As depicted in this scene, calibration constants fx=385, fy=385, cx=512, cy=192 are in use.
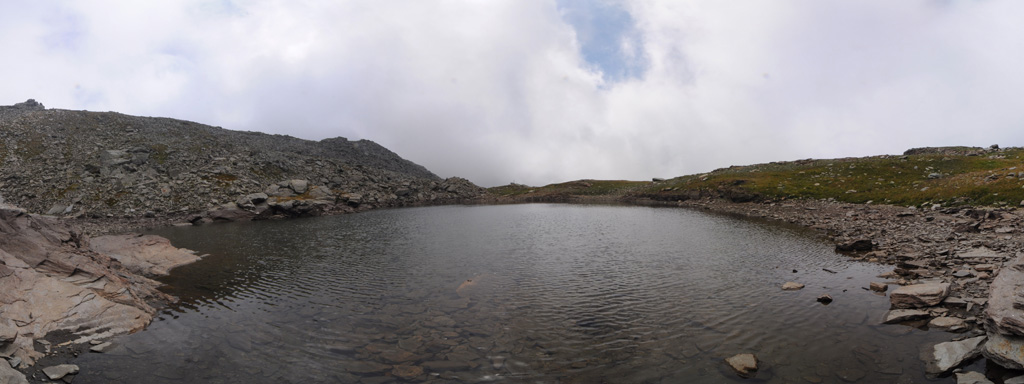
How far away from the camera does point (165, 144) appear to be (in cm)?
10412

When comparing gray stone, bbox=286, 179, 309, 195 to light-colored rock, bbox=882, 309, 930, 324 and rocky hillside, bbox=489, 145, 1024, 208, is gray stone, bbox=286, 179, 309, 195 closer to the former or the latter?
rocky hillside, bbox=489, 145, 1024, 208

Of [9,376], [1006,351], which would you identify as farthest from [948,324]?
[9,376]

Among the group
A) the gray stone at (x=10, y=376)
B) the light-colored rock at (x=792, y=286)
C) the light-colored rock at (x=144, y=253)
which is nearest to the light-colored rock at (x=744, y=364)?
the light-colored rock at (x=792, y=286)

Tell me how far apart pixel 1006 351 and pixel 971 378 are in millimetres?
A: 1457

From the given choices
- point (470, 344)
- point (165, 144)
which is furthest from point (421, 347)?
point (165, 144)

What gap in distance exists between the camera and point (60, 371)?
12930 mm

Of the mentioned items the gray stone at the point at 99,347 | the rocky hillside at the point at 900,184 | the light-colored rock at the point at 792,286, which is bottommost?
the gray stone at the point at 99,347

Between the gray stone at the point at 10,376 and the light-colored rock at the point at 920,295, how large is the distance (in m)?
33.0

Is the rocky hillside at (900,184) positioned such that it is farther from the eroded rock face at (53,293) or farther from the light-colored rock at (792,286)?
the eroded rock face at (53,293)

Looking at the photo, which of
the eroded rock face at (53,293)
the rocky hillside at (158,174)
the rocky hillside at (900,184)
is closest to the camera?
the eroded rock face at (53,293)

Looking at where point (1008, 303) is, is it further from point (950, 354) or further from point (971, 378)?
point (971, 378)

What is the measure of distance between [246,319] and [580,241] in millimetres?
31368

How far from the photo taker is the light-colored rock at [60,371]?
41.7ft

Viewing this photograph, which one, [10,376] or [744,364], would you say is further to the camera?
[744,364]
